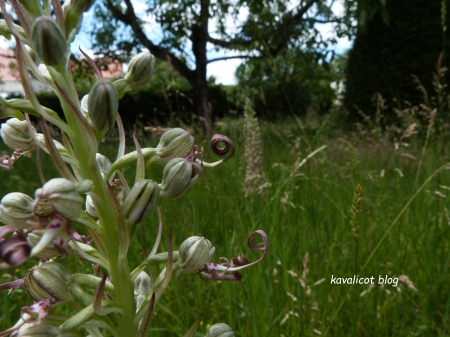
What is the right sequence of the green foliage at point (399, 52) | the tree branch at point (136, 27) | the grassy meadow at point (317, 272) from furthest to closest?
the tree branch at point (136, 27) → the green foliage at point (399, 52) → the grassy meadow at point (317, 272)

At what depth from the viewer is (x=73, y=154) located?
0.84 m

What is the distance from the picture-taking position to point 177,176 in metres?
0.84

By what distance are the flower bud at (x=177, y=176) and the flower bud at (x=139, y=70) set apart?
18 centimetres

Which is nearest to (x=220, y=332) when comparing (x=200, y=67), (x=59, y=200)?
(x=59, y=200)

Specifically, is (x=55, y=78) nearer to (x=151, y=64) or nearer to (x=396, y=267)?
(x=151, y=64)

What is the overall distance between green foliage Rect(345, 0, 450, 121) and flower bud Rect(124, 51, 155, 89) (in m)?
6.41

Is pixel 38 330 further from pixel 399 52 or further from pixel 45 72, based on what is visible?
pixel 399 52

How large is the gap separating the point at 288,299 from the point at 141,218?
2.79 feet

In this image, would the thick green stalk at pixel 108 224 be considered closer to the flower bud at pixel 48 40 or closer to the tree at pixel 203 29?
the flower bud at pixel 48 40

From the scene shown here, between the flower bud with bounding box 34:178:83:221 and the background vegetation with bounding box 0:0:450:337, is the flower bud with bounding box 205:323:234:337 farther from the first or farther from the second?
the flower bud with bounding box 34:178:83:221

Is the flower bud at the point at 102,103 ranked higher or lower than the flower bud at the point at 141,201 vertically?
higher

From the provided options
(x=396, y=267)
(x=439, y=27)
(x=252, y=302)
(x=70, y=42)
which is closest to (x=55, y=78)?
(x=70, y=42)

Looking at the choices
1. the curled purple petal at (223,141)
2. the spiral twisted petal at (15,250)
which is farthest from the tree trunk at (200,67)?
the spiral twisted petal at (15,250)

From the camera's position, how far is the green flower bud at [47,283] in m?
0.75
